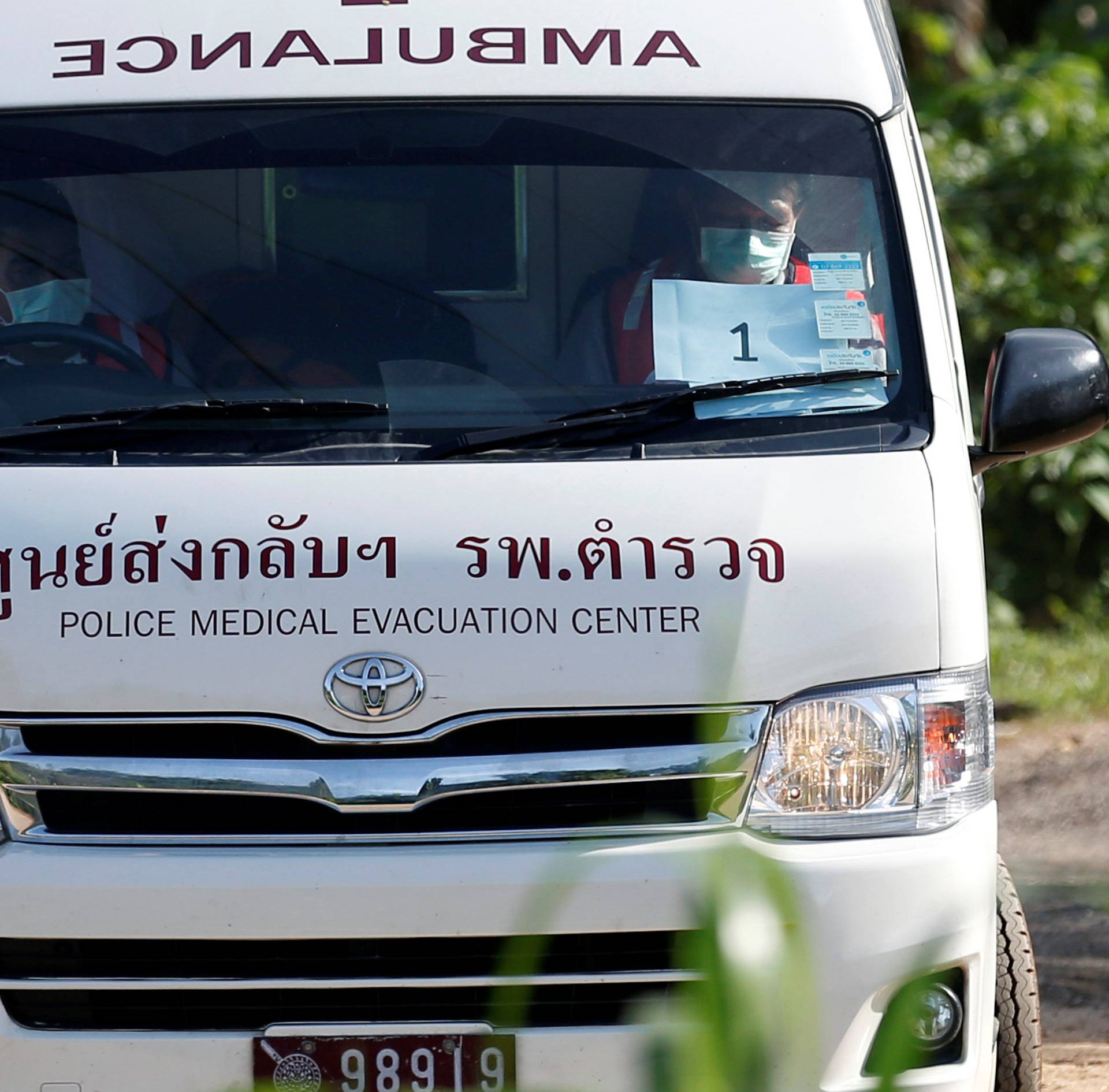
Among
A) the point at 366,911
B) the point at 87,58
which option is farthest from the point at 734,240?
the point at 366,911

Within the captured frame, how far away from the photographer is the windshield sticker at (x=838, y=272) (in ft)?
10.8

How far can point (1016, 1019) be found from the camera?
130 inches

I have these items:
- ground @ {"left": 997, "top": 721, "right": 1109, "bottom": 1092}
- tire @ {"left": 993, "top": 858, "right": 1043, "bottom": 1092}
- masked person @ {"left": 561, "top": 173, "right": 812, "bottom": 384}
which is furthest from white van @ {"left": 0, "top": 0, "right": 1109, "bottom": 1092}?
ground @ {"left": 997, "top": 721, "right": 1109, "bottom": 1092}

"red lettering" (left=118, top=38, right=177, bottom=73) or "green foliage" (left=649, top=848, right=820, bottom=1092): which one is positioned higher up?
"red lettering" (left=118, top=38, right=177, bottom=73)

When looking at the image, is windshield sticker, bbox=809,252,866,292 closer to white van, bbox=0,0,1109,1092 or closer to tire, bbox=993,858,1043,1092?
white van, bbox=0,0,1109,1092

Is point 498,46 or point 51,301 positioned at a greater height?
point 498,46

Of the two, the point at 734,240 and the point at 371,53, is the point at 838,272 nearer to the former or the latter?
the point at 734,240

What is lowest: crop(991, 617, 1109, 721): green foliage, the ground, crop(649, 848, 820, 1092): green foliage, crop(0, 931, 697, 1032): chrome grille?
the ground

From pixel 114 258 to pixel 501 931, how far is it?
5.39 ft

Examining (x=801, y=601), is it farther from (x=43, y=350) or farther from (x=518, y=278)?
(x=43, y=350)

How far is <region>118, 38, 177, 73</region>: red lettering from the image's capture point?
3352mm

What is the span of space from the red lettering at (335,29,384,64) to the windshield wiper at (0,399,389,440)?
79 cm

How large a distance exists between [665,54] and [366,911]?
1843 mm

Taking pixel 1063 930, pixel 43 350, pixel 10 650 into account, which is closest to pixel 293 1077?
pixel 10 650
